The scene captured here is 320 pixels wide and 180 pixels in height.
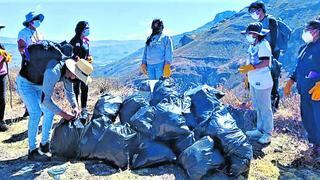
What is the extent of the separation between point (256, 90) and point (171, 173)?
1544 mm

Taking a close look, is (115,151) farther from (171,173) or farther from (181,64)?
(181,64)

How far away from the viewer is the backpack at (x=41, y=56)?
459 centimetres

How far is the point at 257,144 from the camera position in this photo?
568cm

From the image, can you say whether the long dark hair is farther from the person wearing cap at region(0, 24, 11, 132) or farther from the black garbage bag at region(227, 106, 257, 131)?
the person wearing cap at region(0, 24, 11, 132)

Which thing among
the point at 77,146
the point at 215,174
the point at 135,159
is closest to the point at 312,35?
the point at 215,174

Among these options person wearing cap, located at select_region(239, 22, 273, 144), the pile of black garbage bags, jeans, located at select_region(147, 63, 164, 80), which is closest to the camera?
the pile of black garbage bags

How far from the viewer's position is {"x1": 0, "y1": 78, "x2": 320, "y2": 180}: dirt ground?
470 centimetres

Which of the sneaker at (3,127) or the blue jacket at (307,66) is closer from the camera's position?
the blue jacket at (307,66)

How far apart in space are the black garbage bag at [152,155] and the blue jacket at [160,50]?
218cm

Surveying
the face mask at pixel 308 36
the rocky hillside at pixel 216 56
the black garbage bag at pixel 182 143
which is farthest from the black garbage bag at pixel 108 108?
the rocky hillside at pixel 216 56

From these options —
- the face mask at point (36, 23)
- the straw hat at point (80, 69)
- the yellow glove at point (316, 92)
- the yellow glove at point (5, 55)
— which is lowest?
the yellow glove at point (316, 92)

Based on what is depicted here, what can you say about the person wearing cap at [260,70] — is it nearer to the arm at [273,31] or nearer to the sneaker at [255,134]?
the sneaker at [255,134]

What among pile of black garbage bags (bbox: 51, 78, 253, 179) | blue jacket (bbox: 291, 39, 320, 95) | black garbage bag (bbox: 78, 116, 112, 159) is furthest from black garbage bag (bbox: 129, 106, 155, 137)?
blue jacket (bbox: 291, 39, 320, 95)

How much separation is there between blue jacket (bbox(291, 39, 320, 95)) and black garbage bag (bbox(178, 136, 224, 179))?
1.32m
